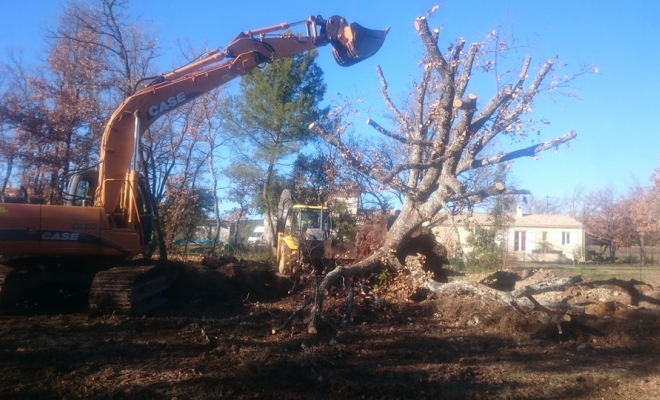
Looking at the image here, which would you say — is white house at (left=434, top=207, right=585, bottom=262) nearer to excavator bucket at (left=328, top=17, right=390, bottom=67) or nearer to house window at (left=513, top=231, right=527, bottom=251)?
house window at (left=513, top=231, right=527, bottom=251)

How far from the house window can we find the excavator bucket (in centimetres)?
3196

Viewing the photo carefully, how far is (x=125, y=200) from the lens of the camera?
11.3m

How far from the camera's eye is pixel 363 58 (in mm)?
12523

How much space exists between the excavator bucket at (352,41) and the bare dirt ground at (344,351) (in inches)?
184

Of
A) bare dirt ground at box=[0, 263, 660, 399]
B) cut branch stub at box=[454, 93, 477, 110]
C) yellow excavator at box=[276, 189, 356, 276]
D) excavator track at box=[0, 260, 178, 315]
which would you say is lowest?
bare dirt ground at box=[0, 263, 660, 399]

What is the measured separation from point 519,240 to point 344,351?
37.9 metres

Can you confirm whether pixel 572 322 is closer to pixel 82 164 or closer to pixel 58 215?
pixel 58 215

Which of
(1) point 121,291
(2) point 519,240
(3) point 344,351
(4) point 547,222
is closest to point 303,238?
(1) point 121,291

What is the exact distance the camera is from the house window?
42.3 metres

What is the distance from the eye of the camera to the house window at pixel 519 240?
42.3m

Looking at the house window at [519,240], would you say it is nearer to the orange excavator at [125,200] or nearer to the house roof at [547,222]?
the house roof at [547,222]

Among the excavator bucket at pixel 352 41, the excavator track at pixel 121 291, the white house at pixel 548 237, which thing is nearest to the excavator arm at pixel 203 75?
the excavator bucket at pixel 352 41

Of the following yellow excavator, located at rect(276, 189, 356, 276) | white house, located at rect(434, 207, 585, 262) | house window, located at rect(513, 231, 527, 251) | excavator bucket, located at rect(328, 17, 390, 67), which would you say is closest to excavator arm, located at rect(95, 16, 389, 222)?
excavator bucket, located at rect(328, 17, 390, 67)

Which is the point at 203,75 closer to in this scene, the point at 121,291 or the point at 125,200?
the point at 125,200
